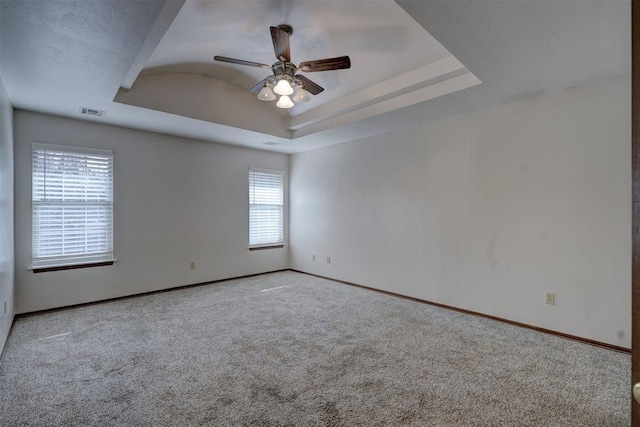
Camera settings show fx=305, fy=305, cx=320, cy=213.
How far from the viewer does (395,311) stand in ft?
12.1

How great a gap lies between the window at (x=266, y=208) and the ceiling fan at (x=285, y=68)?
2827 millimetres

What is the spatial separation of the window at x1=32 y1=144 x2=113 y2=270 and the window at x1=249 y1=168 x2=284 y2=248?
222 centimetres

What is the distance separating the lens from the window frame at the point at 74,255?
141 inches

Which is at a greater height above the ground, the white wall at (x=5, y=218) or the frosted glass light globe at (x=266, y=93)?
the frosted glass light globe at (x=266, y=93)

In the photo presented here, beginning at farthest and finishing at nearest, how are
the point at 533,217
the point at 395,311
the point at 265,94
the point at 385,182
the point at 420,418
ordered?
1. the point at 385,182
2. the point at 395,311
3. the point at 533,217
4. the point at 265,94
5. the point at 420,418

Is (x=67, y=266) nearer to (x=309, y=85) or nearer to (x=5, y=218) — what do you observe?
(x=5, y=218)

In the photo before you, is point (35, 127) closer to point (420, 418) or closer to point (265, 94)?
point (265, 94)

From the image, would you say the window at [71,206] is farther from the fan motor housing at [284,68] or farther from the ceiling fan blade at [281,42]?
the ceiling fan blade at [281,42]

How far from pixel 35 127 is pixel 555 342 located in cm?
600

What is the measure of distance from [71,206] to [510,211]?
206 inches

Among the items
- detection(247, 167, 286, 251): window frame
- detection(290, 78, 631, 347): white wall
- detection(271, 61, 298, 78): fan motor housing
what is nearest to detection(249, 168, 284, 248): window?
detection(247, 167, 286, 251): window frame

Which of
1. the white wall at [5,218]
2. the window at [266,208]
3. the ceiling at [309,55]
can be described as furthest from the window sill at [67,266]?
the window at [266,208]

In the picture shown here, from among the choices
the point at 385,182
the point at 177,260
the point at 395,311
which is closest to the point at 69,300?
the point at 177,260

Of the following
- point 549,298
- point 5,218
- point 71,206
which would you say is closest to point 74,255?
point 71,206
